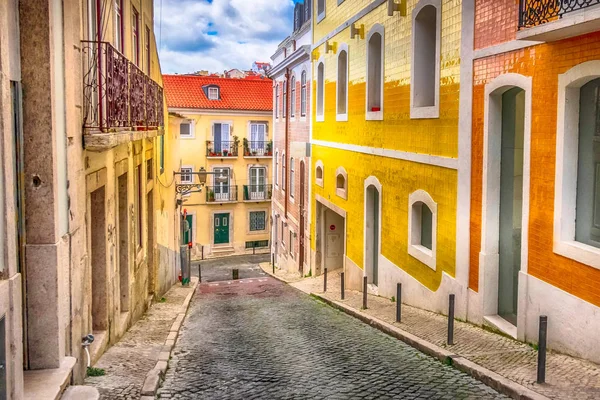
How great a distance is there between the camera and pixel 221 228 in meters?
39.0

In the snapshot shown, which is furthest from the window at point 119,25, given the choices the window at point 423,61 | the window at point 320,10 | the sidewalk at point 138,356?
the window at point 320,10

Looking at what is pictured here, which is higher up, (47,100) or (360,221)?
(47,100)

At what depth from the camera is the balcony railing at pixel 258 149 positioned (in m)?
39.2

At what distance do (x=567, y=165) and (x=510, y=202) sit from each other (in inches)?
81.0

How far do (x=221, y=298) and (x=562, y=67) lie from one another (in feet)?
40.5

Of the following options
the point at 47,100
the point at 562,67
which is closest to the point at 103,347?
the point at 47,100

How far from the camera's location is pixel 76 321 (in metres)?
6.60

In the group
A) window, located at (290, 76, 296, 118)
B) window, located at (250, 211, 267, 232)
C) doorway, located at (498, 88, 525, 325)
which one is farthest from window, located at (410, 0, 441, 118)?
window, located at (250, 211, 267, 232)

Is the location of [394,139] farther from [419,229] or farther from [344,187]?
[344,187]

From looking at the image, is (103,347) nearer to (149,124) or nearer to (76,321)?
(76,321)

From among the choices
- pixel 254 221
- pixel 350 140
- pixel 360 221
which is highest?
pixel 350 140

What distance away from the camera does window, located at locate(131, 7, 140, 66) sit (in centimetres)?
1208

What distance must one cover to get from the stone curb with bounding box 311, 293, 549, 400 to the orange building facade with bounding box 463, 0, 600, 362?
109cm

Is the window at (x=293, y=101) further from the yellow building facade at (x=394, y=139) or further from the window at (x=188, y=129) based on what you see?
the window at (x=188, y=129)
